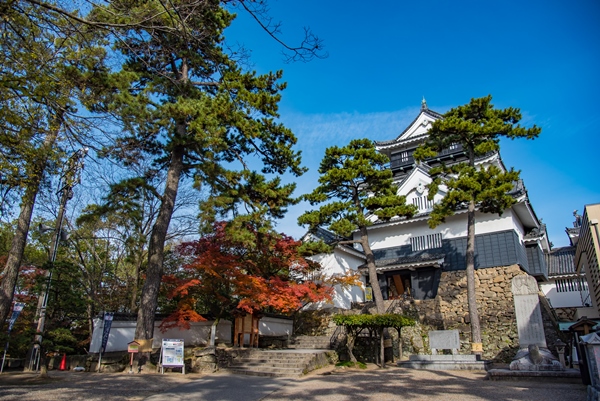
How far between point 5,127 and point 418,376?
11.5 m

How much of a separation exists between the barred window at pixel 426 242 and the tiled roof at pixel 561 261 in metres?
9.49

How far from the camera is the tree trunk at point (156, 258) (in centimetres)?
1195

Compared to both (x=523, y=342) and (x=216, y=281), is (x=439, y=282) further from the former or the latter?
(x=216, y=281)

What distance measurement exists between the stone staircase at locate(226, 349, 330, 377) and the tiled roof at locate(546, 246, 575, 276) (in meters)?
19.4

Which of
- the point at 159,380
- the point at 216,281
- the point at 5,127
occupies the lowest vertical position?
the point at 159,380

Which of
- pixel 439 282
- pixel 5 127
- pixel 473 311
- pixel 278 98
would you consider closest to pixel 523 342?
pixel 473 311

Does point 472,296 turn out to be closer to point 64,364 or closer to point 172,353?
point 172,353

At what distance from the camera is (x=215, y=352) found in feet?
43.0

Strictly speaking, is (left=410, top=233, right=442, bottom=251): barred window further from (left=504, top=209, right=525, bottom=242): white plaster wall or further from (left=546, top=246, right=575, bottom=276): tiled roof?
(left=546, top=246, right=575, bottom=276): tiled roof

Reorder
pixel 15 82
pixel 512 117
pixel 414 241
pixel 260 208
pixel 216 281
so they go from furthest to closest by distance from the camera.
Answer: pixel 414 241 → pixel 512 117 → pixel 216 281 → pixel 260 208 → pixel 15 82

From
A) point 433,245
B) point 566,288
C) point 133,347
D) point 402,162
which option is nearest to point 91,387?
point 133,347

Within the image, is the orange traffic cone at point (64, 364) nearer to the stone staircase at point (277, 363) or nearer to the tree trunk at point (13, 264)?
the tree trunk at point (13, 264)

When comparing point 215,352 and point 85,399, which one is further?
point 215,352

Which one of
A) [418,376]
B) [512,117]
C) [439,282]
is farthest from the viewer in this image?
[439,282]
